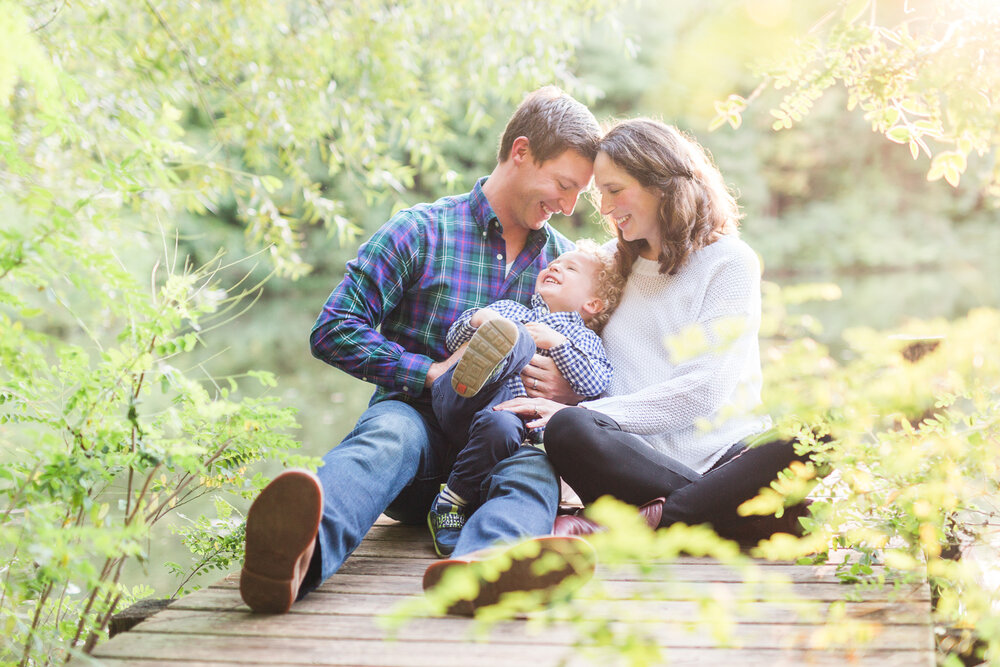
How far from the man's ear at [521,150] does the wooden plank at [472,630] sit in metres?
1.36

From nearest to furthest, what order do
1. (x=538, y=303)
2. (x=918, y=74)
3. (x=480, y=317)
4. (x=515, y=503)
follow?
(x=918, y=74), (x=515, y=503), (x=480, y=317), (x=538, y=303)

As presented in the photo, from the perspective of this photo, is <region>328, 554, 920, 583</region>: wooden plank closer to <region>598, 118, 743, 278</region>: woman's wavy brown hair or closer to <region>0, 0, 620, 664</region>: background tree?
<region>0, 0, 620, 664</region>: background tree

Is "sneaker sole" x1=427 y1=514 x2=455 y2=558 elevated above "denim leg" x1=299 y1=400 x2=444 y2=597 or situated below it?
below

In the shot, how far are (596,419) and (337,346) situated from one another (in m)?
0.70

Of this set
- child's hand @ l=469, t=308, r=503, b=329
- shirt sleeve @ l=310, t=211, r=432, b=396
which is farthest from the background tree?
child's hand @ l=469, t=308, r=503, b=329

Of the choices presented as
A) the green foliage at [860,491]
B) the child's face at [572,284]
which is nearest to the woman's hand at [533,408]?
the child's face at [572,284]

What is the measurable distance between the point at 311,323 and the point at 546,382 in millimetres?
10337

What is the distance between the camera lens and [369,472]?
5.99 ft

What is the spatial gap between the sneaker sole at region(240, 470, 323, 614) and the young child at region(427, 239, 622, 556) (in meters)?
0.50

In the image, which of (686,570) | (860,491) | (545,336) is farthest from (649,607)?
(545,336)

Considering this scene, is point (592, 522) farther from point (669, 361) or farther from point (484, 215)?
point (484, 215)

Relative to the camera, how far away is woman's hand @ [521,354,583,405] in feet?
7.33

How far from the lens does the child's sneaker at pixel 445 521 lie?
198 cm

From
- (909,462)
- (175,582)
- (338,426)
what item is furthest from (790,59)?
(338,426)
